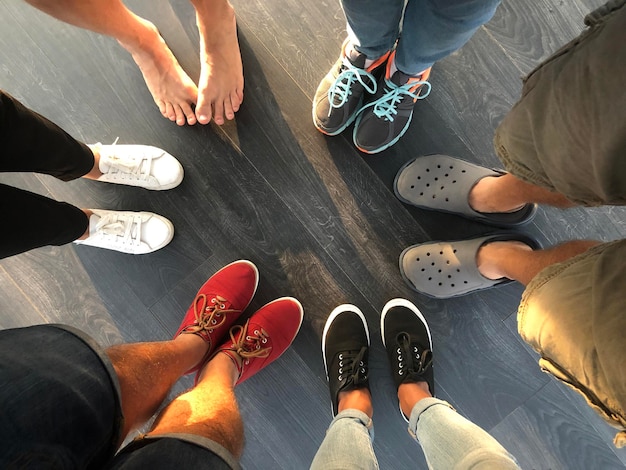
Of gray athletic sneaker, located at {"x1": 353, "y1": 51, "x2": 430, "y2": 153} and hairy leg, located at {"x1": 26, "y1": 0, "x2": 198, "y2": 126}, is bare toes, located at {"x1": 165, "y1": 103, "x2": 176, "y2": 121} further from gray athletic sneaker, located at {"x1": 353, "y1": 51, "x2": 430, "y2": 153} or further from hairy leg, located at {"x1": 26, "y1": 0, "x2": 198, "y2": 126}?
gray athletic sneaker, located at {"x1": 353, "y1": 51, "x2": 430, "y2": 153}

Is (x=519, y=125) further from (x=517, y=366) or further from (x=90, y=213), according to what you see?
(x=90, y=213)

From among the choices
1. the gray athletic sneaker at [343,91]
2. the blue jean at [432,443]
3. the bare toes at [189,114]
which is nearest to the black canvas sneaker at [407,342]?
the blue jean at [432,443]

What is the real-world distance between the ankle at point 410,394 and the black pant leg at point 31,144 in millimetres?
880

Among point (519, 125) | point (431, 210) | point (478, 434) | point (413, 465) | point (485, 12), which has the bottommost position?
point (413, 465)

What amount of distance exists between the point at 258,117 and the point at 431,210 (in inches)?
19.8

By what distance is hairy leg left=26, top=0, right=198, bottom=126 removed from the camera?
0.71m

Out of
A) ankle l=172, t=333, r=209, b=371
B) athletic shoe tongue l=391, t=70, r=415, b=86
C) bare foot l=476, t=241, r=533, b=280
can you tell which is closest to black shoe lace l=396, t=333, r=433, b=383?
bare foot l=476, t=241, r=533, b=280

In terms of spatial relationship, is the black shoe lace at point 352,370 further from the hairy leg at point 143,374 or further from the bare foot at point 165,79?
the bare foot at point 165,79

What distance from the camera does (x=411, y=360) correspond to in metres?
0.93

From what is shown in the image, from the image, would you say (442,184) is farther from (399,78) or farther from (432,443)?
(432,443)

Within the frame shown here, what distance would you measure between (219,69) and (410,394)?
0.90 meters

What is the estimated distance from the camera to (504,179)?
2.73 ft

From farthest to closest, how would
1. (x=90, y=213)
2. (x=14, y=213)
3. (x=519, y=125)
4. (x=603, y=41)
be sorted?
(x=90, y=213) → (x=14, y=213) → (x=519, y=125) → (x=603, y=41)

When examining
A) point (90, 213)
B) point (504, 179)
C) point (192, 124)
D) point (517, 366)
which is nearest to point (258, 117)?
point (192, 124)
